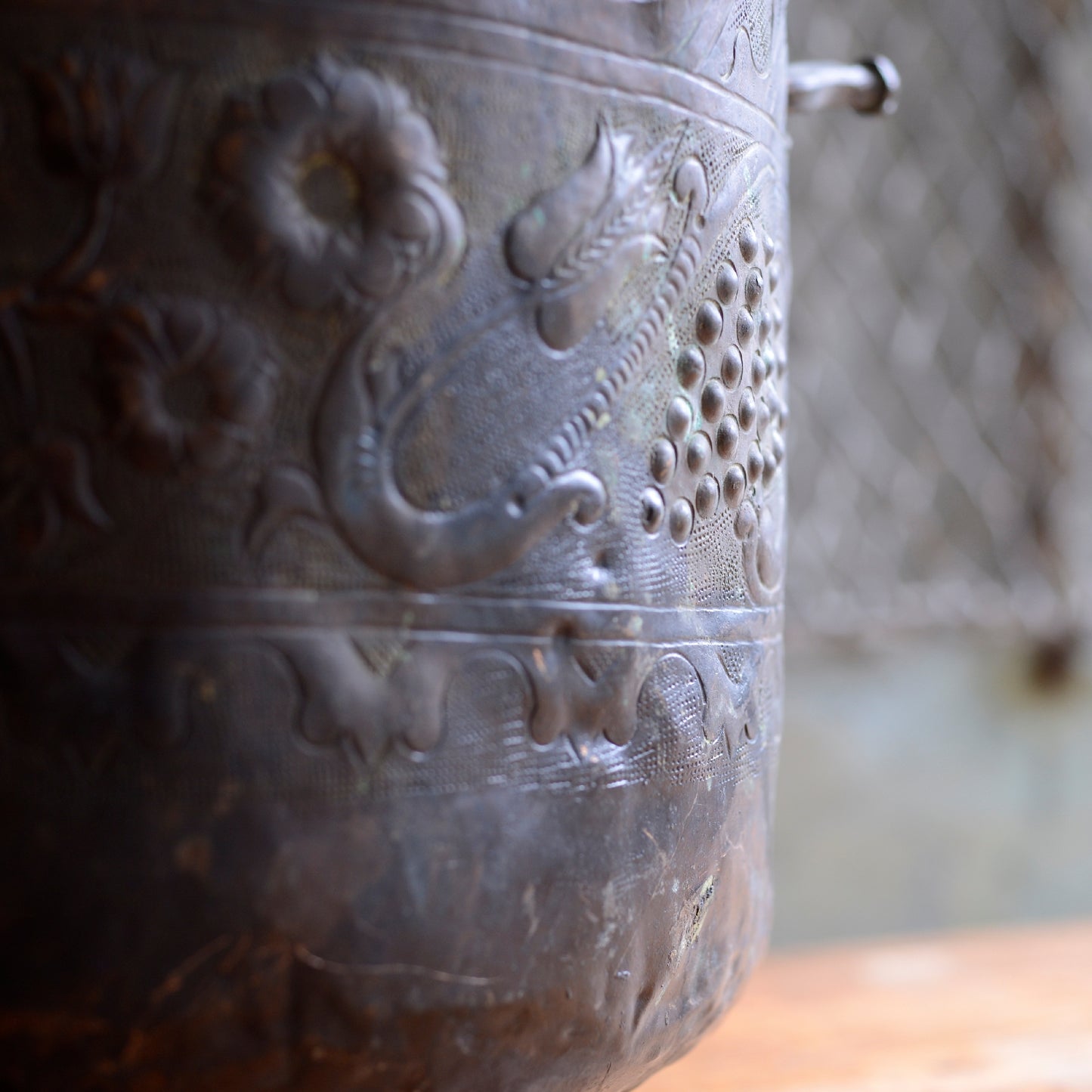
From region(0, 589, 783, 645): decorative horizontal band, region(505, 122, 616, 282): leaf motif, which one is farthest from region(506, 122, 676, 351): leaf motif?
region(0, 589, 783, 645): decorative horizontal band

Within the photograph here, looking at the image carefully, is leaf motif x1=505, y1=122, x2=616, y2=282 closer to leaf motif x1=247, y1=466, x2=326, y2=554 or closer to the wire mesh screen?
leaf motif x1=247, y1=466, x2=326, y2=554

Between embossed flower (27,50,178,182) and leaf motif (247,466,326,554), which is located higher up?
embossed flower (27,50,178,182)

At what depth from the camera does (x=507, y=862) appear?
492 millimetres

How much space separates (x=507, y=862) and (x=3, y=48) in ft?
1.18

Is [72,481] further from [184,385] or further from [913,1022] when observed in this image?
[913,1022]

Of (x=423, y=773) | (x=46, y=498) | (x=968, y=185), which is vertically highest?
(x=968, y=185)

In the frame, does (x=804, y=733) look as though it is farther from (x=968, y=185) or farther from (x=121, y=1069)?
(x=121, y=1069)

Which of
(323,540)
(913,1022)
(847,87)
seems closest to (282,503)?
(323,540)

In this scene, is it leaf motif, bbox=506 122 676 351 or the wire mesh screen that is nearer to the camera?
leaf motif, bbox=506 122 676 351

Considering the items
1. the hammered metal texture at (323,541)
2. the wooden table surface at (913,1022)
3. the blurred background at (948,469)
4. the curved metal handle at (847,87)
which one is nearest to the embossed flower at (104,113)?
the hammered metal texture at (323,541)

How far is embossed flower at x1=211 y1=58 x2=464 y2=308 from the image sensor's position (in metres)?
0.45

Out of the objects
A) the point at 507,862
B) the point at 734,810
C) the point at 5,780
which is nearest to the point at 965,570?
the point at 734,810

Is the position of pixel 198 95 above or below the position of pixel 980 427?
above

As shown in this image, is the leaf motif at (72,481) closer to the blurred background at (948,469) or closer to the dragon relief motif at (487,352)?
the dragon relief motif at (487,352)
